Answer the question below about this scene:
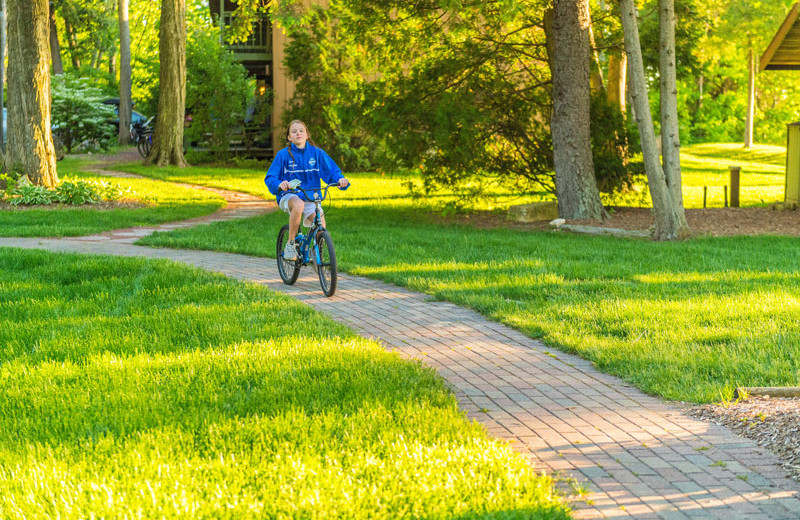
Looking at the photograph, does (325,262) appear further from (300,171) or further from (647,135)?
(647,135)

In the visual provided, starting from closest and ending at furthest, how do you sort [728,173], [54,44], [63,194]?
[63,194], [728,173], [54,44]

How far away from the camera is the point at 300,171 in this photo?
9102mm

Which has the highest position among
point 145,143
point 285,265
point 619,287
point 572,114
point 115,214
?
point 572,114

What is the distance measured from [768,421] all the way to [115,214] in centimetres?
1325

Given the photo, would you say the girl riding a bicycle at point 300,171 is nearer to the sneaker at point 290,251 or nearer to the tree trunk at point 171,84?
the sneaker at point 290,251

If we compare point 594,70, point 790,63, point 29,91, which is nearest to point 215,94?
point 29,91

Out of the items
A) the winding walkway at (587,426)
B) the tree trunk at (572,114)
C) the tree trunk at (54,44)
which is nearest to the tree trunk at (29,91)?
the tree trunk at (572,114)

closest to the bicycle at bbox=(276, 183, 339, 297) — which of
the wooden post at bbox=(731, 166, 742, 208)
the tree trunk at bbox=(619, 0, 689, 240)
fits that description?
the tree trunk at bbox=(619, 0, 689, 240)

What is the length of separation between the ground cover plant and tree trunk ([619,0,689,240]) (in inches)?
22.7

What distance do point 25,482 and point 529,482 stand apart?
2173 millimetres

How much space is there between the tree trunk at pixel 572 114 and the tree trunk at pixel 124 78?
84.1 feet

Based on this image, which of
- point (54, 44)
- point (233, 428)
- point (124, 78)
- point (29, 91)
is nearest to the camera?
point (233, 428)

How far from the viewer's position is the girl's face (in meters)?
9.06

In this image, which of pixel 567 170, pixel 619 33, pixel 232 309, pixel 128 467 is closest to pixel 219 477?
pixel 128 467
